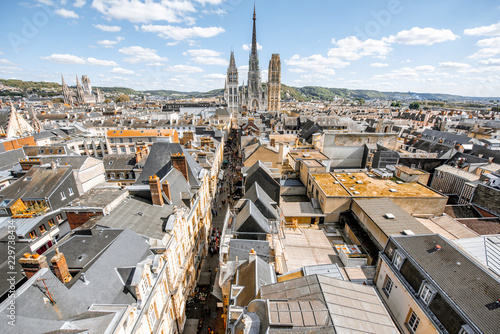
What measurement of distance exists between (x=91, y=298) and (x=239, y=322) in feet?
28.0

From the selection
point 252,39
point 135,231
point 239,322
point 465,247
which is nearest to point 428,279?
point 465,247

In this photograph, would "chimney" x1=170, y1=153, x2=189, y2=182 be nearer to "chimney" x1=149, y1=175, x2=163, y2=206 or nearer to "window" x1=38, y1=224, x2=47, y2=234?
"chimney" x1=149, y1=175, x2=163, y2=206

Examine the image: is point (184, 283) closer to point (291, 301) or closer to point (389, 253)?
point (291, 301)

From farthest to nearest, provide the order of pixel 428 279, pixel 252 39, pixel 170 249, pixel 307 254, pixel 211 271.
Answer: pixel 252 39 < pixel 211 271 < pixel 307 254 < pixel 170 249 < pixel 428 279

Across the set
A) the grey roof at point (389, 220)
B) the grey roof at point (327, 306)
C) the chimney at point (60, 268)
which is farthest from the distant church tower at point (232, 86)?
the grey roof at point (327, 306)

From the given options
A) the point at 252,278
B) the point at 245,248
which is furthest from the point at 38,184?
the point at 252,278

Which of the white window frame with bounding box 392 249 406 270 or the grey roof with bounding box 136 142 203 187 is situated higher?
the grey roof with bounding box 136 142 203 187

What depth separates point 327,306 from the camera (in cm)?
1054

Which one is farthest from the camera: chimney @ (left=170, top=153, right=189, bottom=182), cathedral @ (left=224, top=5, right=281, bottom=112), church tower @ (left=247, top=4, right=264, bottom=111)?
church tower @ (left=247, top=4, right=264, bottom=111)

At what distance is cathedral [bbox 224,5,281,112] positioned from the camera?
15200 centimetres

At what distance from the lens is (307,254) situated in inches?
941

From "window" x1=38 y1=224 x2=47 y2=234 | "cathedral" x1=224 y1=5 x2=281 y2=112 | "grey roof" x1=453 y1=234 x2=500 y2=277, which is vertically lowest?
"window" x1=38 y1=224 x2=47 y2=234

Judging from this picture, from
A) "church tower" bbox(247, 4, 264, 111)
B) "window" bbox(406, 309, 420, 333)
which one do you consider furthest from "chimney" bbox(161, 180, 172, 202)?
"church tower" bbox(247, 4, 264, 111)

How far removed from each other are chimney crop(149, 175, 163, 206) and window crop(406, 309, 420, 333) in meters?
23.3
